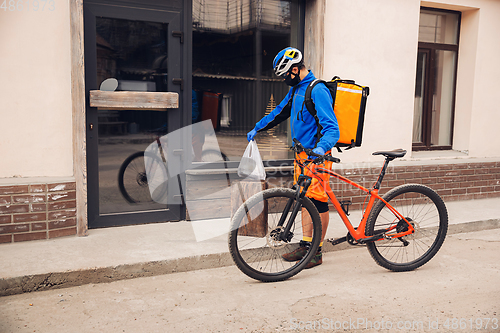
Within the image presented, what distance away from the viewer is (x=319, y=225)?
3.92m

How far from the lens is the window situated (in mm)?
7426

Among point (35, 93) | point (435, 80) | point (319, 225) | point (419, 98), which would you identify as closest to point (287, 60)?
point (319, 225)

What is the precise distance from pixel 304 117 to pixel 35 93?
282 centimetres

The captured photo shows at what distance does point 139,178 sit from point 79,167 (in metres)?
0.83

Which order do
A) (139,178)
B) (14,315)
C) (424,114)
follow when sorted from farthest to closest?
(424,114) < (139,178) < (14,315)

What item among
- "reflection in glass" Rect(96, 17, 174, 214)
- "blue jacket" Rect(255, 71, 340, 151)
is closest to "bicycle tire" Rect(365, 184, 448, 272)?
"blue jacket" Rect(255, 71, 340, 151)

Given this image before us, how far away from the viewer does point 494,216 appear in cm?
614

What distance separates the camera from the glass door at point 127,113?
16.6 ft

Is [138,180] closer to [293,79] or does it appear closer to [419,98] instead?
[293,79]

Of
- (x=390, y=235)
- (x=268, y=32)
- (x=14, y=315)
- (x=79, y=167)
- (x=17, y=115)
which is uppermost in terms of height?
(x=268, y=32)

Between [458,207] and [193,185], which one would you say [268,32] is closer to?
[193,185]

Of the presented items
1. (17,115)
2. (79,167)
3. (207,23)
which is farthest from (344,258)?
(17,115)

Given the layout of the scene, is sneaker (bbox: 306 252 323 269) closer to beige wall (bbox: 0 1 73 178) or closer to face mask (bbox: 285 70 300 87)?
face mask (bbox: 285 70 300 87)

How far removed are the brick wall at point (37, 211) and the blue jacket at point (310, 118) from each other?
2.29 m
